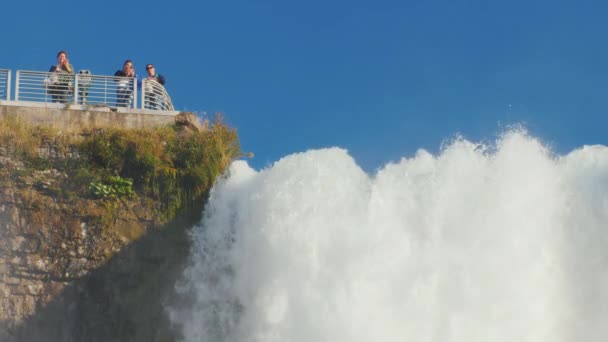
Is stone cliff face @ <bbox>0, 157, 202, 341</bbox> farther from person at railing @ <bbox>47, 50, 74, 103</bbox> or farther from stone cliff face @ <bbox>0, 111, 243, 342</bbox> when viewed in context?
person at railing @ <bbox>47, 50, 74, 103</bbox>

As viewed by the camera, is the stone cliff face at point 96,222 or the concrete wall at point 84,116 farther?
the concrete wall at point 84,116

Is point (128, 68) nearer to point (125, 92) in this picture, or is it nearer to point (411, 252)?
point (125, 92)

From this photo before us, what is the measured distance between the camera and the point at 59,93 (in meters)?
21.4

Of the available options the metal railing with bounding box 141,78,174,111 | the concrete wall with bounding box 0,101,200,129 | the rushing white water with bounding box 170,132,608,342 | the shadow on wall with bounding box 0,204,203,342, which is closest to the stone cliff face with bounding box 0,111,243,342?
the shadow on wall with bounding box 0,204,203,342

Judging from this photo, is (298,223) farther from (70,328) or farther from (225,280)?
(70,328)

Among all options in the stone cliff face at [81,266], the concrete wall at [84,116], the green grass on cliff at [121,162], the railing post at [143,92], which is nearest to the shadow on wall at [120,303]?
the stone cliff face at [81,266]

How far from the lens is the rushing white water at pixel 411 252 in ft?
54.7

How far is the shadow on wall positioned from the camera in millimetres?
18484

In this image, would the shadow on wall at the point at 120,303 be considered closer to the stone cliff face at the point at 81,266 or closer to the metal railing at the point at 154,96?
the stone cliff face at the point at 81,266

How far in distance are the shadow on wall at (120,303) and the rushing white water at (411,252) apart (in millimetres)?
401

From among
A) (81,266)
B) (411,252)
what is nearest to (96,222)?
(81,266)

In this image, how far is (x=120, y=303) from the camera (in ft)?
61.4

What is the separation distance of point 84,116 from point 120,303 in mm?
4395

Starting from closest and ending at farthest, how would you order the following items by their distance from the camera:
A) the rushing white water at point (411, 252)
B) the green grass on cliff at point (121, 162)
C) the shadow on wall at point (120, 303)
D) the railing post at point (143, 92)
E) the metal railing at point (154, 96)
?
the rushing white water at point (411, 252), the shadow on wall at point (120, 303), the green grass on cliff at point (121, 162), the railing post at point (143, 92), the metal railing at point (154, 96)
